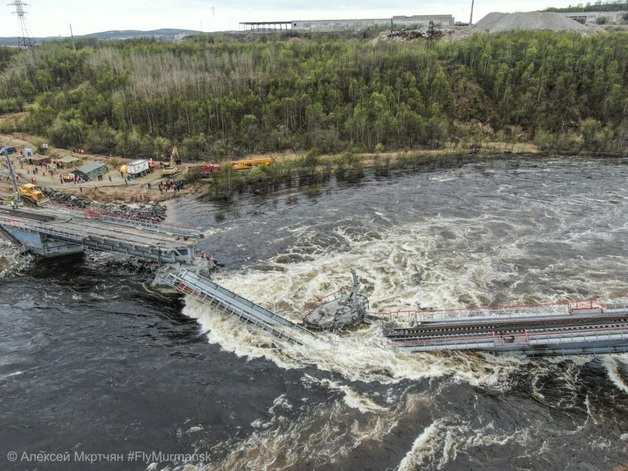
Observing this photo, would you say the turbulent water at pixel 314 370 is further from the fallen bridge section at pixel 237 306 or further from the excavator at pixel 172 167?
the excavator at pixel 172 167

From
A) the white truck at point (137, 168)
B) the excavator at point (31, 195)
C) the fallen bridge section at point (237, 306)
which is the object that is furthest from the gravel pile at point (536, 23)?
the fallen bridge section at point (237, 306)

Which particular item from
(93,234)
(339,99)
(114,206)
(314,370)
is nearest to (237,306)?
(314,370)

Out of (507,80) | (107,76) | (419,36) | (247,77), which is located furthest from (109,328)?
(419,36)

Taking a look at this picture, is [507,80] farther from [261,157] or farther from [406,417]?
[406,417]

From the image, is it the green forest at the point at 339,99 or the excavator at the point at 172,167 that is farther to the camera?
the green forest at the point at 339,99

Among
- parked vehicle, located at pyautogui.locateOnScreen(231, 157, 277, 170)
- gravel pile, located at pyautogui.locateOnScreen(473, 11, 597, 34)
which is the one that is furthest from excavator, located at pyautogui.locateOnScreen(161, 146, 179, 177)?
gravel pile, located at pyautogui.locateOnScreen(473, 11, 597, 34)

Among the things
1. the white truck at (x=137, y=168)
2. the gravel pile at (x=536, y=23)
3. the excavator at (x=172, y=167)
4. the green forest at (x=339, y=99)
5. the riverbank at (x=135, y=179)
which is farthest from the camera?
the gravel pile at (x=536, y=23)
